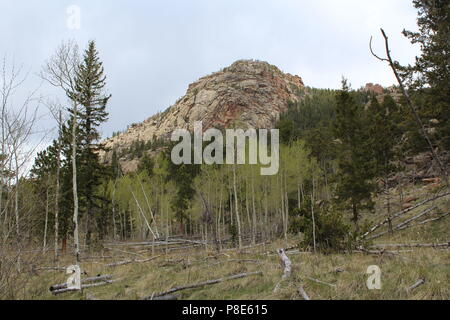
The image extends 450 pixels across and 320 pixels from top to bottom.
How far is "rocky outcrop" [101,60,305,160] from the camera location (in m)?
105

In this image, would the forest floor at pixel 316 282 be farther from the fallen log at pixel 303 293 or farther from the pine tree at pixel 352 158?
the pine tree at pixel 352 158

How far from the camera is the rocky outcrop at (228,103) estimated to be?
344ft

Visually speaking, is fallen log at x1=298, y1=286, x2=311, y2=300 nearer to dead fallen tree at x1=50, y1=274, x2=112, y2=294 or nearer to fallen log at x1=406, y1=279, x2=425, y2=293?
fallen log at x1=406, y1=279, x2=425, y2=293

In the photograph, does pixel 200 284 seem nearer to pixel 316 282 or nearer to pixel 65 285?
pixel 316 282

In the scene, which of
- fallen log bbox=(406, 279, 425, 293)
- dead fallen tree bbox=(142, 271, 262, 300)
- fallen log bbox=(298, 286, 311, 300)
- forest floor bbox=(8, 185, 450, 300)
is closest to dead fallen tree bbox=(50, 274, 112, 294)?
forest floor bbox=(8, 185, 450, 300)

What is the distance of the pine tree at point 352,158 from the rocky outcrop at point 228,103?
7204 cm

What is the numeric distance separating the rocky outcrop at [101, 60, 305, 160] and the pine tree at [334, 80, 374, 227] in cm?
7204

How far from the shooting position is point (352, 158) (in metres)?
20.6

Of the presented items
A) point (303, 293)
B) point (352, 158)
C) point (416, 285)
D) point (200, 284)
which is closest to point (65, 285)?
point (200, 284)

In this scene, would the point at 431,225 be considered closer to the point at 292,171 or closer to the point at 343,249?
the point at 343,249

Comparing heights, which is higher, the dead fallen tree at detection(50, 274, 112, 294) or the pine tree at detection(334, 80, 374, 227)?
the pine tree at detection(334, 80, 374, 227)

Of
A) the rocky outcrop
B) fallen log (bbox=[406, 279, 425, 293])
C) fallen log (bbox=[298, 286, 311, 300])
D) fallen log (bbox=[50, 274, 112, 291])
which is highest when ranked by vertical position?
the rocky outcrop
